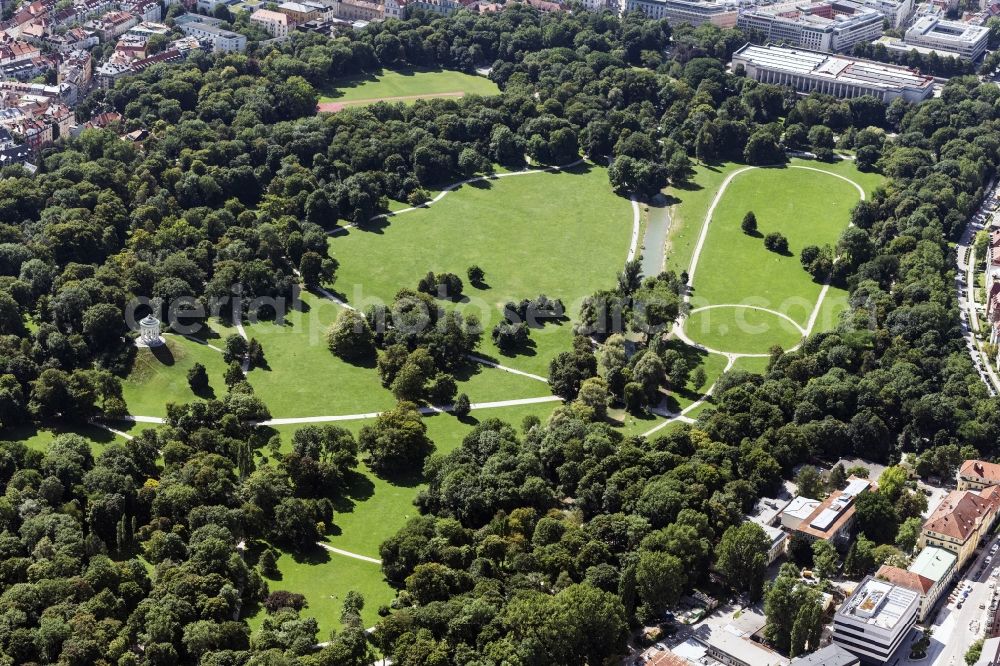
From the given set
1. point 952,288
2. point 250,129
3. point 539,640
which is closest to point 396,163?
point 250,129

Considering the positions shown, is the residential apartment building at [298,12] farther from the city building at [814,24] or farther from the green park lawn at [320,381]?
the green park lawn at [320,381]

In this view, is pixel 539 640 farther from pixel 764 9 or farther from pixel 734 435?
pixel 764 9

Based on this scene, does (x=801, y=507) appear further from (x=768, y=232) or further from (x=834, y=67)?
(x=834, y=67)

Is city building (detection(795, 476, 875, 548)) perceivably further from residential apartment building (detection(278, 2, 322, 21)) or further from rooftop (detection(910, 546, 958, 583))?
residential apartment building (detection(278, 2, 322, 21))

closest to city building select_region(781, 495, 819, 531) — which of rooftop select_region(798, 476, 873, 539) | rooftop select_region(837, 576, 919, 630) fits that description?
rooftop select_region(798, 476, 873, 539)

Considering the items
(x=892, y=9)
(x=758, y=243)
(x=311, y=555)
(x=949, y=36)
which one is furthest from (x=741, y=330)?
(x=892, y=9)

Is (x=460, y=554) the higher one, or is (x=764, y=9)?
(x=764, y=9)

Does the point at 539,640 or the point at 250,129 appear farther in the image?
the point at 250,129
